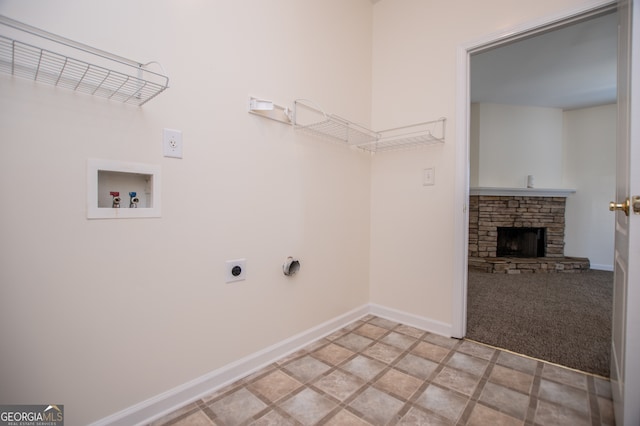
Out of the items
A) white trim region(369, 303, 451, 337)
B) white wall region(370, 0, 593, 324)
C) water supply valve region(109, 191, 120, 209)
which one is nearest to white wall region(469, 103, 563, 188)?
white wall region(370, 0, 593, 324)

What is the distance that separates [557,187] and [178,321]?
555cm

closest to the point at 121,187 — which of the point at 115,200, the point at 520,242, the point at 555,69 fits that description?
the point at 115,200

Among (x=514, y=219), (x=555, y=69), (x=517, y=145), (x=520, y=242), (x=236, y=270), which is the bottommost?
(x=520, y=242)

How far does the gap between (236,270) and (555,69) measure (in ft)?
13.5

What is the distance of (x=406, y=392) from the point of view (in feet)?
4.57

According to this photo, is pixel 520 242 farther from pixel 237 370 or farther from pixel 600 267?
pixel 237 370

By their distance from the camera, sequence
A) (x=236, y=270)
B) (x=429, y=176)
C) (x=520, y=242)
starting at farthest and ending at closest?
(x=520, y=242) < (x=429, y=176) < (x=236, y=270)

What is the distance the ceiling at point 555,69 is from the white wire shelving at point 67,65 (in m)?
2.48

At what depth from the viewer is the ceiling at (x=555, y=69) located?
265 cm

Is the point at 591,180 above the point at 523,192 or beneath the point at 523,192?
above

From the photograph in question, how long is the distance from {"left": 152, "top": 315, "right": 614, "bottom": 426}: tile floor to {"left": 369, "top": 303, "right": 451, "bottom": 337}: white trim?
0.17 meters

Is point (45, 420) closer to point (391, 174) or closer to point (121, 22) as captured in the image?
point (121, 22)

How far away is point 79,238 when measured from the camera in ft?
3.36

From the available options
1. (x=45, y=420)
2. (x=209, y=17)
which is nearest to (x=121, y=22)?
(x=209, y=17)
